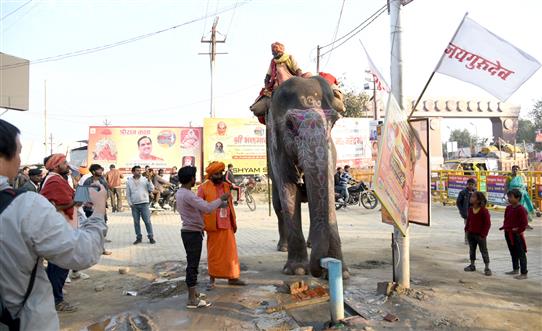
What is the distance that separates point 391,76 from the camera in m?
5.38

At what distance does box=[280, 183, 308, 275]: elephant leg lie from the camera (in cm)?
617

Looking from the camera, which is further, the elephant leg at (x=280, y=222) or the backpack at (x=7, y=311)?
the elephant leg at (x=280, y=222)

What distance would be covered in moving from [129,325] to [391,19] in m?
4.49

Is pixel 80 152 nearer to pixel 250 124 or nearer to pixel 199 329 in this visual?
pixel 250 124

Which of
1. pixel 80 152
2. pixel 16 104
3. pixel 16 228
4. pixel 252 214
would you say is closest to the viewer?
pixel 16 228

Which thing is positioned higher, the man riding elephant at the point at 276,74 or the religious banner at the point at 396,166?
the man riding elephant at the point at 276,74

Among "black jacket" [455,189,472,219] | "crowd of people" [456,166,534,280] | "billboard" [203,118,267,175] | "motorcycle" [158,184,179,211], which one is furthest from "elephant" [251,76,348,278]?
"billboard" [203,118,267,175]

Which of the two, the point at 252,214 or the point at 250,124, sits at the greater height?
the point at 250,124

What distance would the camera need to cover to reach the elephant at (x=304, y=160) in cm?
529

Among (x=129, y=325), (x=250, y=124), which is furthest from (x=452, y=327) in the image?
(x=250, y=124)

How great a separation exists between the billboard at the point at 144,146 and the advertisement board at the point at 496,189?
1456cm

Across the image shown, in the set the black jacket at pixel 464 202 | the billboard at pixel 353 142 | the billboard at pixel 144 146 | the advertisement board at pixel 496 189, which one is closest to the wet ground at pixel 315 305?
the black jacket at pixel 464 202

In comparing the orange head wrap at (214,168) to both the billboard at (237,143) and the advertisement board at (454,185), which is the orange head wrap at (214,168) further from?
the billboard at (237,143)

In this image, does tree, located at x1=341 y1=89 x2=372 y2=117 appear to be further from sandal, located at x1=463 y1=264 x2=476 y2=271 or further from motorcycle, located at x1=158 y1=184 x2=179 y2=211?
sandal, located at x1=463 y1=264 x2=476 y2=271
